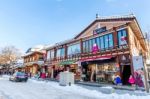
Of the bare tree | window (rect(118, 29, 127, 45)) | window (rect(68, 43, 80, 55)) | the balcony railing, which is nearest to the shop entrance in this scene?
the balcony railing

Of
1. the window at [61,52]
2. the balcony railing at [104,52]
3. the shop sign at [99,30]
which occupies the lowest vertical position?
the balcony railing at [104,52]

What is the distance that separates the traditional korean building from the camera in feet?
80.6

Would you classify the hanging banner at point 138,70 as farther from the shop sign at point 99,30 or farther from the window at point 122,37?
the shop sign at point 99,30

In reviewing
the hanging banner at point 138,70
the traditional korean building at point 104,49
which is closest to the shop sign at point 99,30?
the traditional korean building at point 104,49

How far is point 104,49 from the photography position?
1091 inches

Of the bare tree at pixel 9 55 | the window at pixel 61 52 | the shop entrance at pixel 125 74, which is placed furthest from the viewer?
the bare tree at pixel 9 55

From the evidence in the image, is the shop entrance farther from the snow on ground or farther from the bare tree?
the bare tree

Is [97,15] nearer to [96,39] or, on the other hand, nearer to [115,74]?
[96,39]

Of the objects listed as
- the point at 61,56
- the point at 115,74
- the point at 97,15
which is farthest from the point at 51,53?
the point at 115,74

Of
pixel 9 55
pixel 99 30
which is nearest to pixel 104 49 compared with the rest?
pixel 99 30

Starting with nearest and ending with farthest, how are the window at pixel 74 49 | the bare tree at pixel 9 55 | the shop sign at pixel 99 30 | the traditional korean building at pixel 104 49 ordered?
the traditional korean building at pixel 104 49
the shop sign at pixel 99 30
the window at pixel 74 49
the bare tree at pixel 9 55

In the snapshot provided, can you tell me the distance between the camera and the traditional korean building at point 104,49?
967 inches

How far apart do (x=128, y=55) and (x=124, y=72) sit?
2427 millimetres

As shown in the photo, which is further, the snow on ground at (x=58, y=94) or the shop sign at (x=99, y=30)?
the shop sign at (x=99, y=30)
